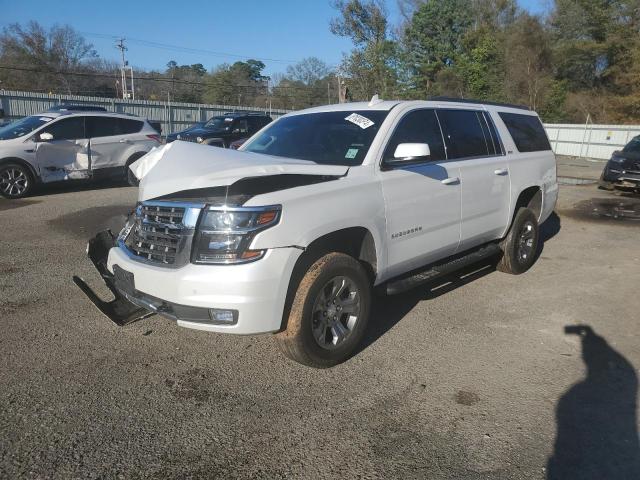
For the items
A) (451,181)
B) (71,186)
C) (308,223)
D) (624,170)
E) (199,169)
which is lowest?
(71,186)

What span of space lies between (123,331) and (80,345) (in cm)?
35

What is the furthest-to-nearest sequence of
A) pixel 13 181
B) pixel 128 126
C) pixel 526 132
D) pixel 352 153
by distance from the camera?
pixel 128 126 < pixel 13 181 < pixel 526 132 < pixel 352 153

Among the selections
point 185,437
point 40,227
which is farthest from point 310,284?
point 40,227

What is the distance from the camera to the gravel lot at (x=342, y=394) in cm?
269

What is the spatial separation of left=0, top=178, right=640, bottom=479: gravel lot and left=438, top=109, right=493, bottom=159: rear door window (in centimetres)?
138

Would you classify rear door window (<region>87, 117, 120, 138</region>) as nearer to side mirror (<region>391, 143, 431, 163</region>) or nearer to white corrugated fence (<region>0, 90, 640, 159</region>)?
A: side mirror (<region>391, 143, 431, 163</region>)

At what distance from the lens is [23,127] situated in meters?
10.5

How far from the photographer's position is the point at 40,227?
7719mm

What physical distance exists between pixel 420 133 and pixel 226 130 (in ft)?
42.7

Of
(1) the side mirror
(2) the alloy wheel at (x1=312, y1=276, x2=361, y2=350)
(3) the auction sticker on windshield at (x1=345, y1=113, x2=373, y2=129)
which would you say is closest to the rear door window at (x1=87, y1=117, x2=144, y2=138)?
(3) the auction sticker on windshield at (x1=345, y1=113, x2=373, y2=129)

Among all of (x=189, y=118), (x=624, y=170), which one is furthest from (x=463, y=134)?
(x=189, y=118)

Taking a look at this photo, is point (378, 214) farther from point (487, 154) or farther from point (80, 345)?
point (80, 345)

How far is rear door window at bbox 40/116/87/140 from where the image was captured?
10.5 m

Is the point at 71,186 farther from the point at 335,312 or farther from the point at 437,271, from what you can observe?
the point at 335,312
